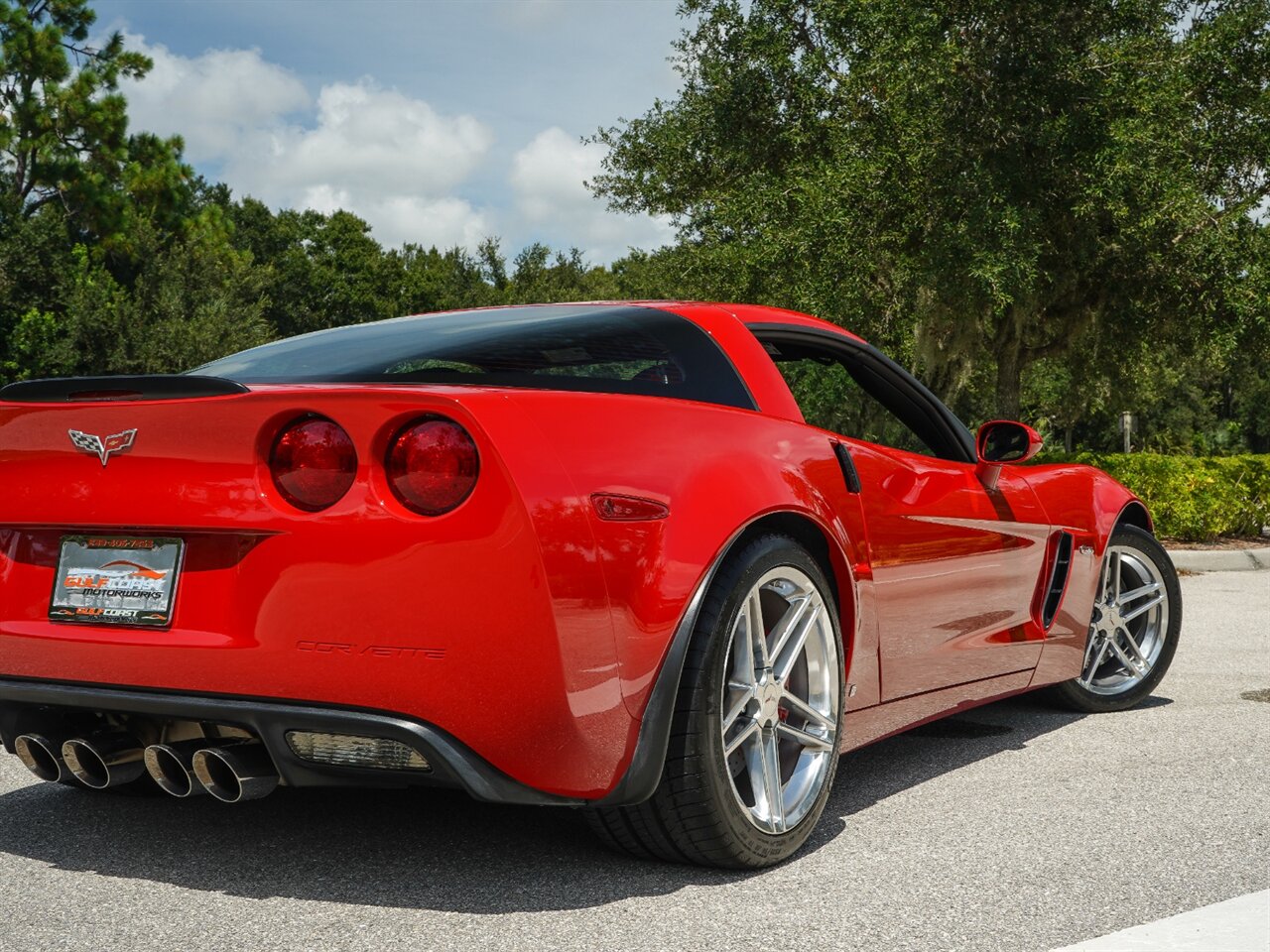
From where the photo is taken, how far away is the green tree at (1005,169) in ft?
47.1

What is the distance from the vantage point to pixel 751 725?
3.35 meters

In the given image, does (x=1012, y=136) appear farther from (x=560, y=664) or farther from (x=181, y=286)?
(x=181, y=286)

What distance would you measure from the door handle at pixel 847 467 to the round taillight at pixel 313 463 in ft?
4.74

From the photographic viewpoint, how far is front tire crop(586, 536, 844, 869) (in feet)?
10.3

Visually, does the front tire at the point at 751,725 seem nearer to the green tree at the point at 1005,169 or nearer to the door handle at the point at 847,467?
the door handle at the point at 847,467

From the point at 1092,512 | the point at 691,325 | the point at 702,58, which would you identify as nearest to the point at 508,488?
the point at 691,325

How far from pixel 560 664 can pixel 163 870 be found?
4.02ft

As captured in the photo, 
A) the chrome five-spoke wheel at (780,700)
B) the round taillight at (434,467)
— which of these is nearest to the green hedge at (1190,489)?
the chrome five-spoke wheel at (780,700)

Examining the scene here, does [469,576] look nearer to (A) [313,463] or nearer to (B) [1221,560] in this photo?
(A) [313,463]

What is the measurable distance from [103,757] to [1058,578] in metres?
3.26

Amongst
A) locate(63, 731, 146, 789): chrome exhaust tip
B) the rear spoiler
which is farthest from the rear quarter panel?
locate(63, 731, 146, 789): chrome exhaust tip

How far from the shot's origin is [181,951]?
2742 mm

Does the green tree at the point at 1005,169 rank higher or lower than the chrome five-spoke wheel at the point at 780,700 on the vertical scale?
higher

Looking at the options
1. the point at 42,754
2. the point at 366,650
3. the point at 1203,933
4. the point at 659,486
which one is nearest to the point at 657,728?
the point at 659,486
